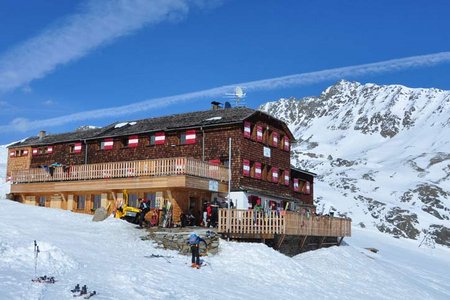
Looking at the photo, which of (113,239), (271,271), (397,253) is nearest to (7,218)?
(113,239)

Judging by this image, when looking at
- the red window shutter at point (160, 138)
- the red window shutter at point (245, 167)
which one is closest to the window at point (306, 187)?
the red window shutter at point (245, 167)

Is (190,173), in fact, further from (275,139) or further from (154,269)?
(154,269)

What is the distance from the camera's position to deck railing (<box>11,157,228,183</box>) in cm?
2994

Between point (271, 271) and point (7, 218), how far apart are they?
44.7 feet

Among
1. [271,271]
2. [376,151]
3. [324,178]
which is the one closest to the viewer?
[271,271]

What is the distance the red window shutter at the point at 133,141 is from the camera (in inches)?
1510

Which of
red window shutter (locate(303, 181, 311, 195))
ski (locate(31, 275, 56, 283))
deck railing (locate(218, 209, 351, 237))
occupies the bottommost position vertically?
ski (locate(31, 275, 56, 283))

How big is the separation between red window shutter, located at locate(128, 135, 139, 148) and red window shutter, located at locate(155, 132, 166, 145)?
72.5 inches

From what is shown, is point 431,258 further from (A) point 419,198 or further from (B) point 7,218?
(A) point 419,198

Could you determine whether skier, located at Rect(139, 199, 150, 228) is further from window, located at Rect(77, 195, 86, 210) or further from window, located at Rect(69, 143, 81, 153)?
window, located at Rect(69, 143, 81, 153)

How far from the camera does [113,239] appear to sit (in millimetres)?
24031

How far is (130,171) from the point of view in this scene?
3191 centimetres

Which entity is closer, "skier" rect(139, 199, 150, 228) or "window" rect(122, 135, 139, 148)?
"skier" rect(139, 199, 150, 228)

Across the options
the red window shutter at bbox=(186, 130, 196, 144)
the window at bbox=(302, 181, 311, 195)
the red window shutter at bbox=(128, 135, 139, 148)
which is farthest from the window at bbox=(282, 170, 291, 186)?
the red window shutter at bbox=(128, 135, 139, 148)
